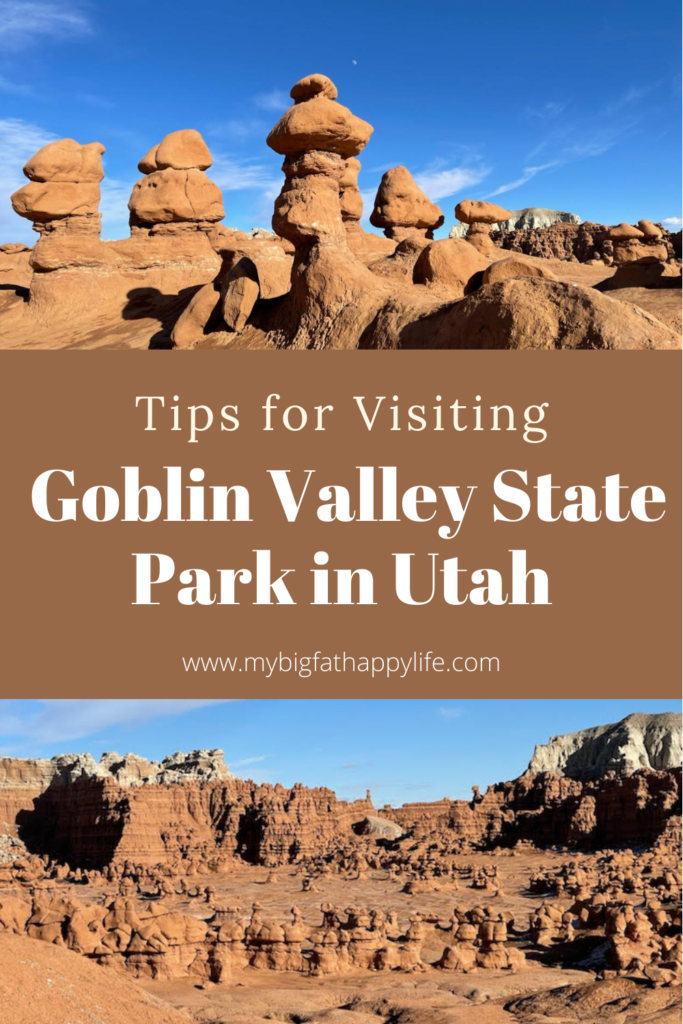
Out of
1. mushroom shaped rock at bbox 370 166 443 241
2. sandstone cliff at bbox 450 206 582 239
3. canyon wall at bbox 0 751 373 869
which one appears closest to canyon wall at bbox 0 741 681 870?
canyon wall at bbox 0 751 373 869

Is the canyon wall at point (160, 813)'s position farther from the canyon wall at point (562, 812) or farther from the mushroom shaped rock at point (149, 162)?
the mushroom shaped rock at point (149, 162)

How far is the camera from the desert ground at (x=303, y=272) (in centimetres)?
1952

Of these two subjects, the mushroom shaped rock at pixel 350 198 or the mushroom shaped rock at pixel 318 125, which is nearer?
the mushroom shaped rock at pixel 318 125

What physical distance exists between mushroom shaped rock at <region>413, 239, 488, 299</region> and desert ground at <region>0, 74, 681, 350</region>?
0.05 metres

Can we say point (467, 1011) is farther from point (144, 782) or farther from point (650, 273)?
point (144, 782)

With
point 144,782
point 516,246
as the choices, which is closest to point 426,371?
point 144,782

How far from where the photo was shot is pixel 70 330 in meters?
35.0

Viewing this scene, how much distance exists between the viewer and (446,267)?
2645 centimetres

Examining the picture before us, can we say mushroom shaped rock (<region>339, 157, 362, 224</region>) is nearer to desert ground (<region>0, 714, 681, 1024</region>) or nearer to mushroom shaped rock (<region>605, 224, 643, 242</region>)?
mushroom shaped rock (<region>605, 224, 643, 242</region>)

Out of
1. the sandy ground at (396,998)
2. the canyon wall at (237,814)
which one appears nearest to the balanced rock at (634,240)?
the canyon wall at (237,814)

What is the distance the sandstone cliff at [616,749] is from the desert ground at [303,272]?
30.2 metres

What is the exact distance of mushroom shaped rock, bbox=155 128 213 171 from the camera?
3988 centimetres

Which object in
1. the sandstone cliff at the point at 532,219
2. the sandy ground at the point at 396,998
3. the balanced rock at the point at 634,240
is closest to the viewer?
the sandy ground at the point at 396,998

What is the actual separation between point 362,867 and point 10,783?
2355cm
